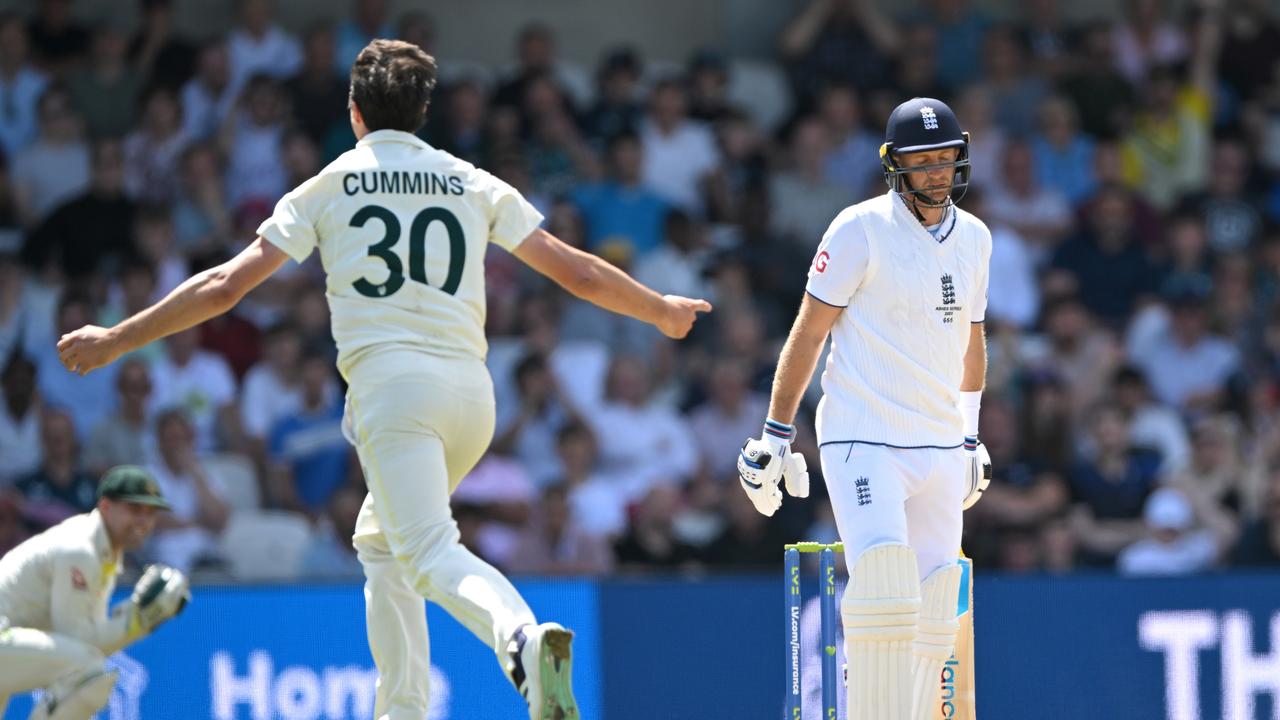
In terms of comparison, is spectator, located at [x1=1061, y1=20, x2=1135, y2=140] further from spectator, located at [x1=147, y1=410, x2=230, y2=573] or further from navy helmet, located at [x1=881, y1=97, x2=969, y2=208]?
navy helmet, located at [x1=881, y1=97, x2=969, y2=208]

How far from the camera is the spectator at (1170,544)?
1185cm

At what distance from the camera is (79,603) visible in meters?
7.47

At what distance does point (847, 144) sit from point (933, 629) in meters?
8.11

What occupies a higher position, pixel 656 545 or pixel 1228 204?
pixel 1228 204

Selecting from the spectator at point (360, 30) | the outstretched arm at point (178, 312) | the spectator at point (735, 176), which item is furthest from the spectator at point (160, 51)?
the outstretched arm at point (178, 312)

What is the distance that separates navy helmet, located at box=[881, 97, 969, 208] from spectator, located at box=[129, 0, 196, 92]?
7993mm

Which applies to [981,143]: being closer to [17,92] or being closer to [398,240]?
[17,92]

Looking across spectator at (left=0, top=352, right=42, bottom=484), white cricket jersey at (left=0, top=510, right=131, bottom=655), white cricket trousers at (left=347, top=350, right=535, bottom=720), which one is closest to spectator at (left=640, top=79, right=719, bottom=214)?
spectator at (left=0, top=352, right=42, bottom=484)

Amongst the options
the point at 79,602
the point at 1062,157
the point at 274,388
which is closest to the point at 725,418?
the point at 274,388

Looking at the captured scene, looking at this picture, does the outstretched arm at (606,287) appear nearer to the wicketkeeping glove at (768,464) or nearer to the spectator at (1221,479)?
the wicketkeeping glove at (768,464)

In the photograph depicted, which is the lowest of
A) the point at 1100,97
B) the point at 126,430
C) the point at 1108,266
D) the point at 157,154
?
the point at 126,430

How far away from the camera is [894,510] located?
6328 millimetres

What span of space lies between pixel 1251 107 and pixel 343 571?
27.4ft

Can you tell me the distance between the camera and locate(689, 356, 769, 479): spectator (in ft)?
40.5
